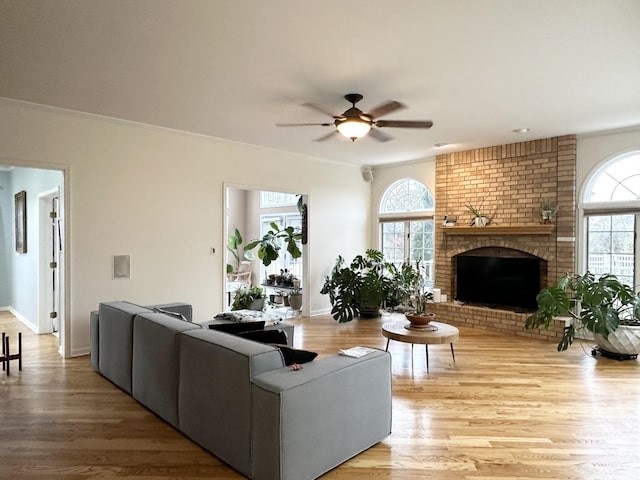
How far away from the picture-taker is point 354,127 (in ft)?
12.5

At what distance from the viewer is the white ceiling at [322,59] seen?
8.41ft

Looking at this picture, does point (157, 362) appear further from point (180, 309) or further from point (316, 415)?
point (180, 309)

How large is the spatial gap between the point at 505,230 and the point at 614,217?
1.33 metres

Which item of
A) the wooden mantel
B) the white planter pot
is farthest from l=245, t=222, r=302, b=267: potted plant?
the white planter pot

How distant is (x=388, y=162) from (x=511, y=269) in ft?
9.36

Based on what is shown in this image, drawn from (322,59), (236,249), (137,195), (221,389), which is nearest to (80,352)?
(137,195)

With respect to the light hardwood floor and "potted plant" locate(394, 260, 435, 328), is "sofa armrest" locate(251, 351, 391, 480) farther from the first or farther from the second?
"potted plant" locate(394, 260, 435, 328)

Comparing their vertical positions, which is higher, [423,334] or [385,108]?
[385,108]

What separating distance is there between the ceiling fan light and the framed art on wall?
5431 millimetres

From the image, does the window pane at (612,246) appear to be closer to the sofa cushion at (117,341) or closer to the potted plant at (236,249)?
the sofa cushion at (117,341)

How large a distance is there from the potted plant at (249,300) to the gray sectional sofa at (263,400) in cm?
364

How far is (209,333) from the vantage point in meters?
2.74

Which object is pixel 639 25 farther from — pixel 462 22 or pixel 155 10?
pixel 155 10

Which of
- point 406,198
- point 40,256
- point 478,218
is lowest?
point 40,256
